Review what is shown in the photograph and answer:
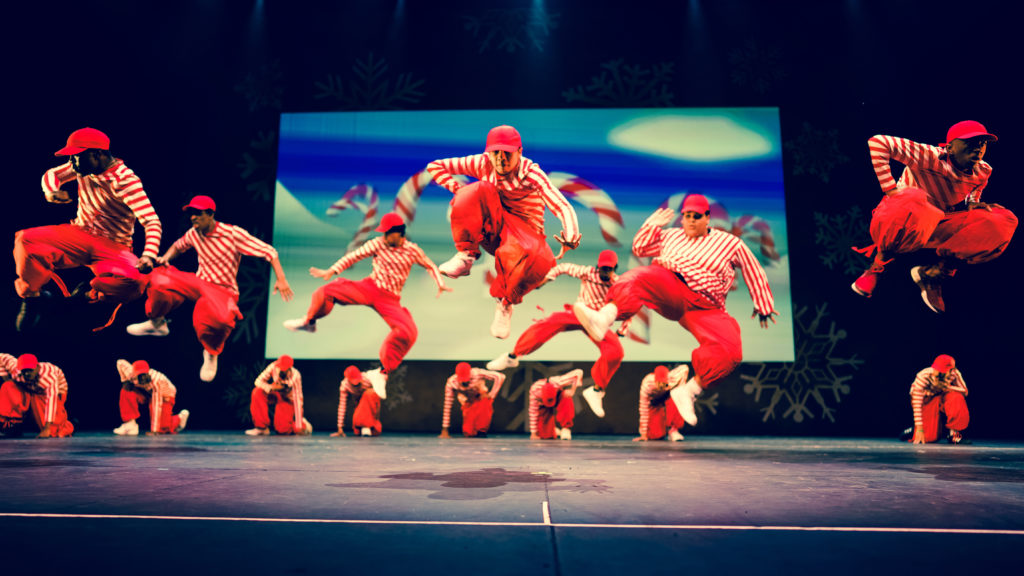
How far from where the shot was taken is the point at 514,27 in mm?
9016

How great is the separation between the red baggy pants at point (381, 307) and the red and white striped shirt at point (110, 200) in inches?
63.9

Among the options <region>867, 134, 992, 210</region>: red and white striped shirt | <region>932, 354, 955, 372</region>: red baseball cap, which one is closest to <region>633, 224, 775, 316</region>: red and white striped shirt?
<region>867, 134, 992, 210</region>: red and white striped shirt

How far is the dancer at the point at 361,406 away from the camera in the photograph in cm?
777

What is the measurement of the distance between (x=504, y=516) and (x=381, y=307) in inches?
159

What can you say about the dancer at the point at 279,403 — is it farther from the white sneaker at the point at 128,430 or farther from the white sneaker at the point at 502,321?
the white sneaker at the point at 502,321

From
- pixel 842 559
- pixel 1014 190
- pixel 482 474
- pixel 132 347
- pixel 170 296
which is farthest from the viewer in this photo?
pixel 132 347

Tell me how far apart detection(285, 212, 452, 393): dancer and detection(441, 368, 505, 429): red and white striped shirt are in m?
1.66

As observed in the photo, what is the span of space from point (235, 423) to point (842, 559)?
8.17 metres

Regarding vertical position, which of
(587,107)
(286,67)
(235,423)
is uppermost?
(286,67)

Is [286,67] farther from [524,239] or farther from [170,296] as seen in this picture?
[524,239]

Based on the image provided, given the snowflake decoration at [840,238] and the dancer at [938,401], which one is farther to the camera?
the snowflake decoration at [840,238]

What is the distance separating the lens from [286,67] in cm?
914

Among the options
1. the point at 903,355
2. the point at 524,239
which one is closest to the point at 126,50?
the point at 524,239

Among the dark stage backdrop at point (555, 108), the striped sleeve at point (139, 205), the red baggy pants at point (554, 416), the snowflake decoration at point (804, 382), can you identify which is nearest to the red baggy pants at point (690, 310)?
the striped sleeve at point (139, 205)
